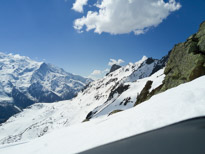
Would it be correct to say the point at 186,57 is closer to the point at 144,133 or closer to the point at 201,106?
the point at 201,106

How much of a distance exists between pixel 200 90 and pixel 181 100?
1169 millimetres

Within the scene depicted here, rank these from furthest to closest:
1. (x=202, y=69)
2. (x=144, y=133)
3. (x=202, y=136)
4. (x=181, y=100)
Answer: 1. (x=202, y=69)
2. (x=181, y=100)
3. (x=144, y=133)
4. (x=202, y=136)

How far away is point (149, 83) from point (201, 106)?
22.7 meters

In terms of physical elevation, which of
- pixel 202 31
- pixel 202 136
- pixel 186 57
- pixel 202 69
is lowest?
pixel 202 136

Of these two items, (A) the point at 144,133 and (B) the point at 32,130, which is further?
(B) the point at 32,130

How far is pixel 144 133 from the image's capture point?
580cm

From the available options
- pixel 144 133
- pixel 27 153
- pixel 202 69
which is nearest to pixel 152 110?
pixel 144 133

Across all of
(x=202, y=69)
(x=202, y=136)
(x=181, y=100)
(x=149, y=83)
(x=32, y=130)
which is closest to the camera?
(x=202, y=136)

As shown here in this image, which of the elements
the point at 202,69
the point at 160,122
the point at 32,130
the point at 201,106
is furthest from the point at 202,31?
the point at 32,130

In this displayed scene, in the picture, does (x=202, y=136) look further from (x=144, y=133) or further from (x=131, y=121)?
(x=131, y=121)

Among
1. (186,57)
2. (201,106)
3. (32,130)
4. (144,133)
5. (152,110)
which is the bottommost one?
(144,133)

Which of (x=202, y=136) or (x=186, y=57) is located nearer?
(x=202, y=136)

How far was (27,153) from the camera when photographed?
7250 mm

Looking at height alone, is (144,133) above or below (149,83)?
below
